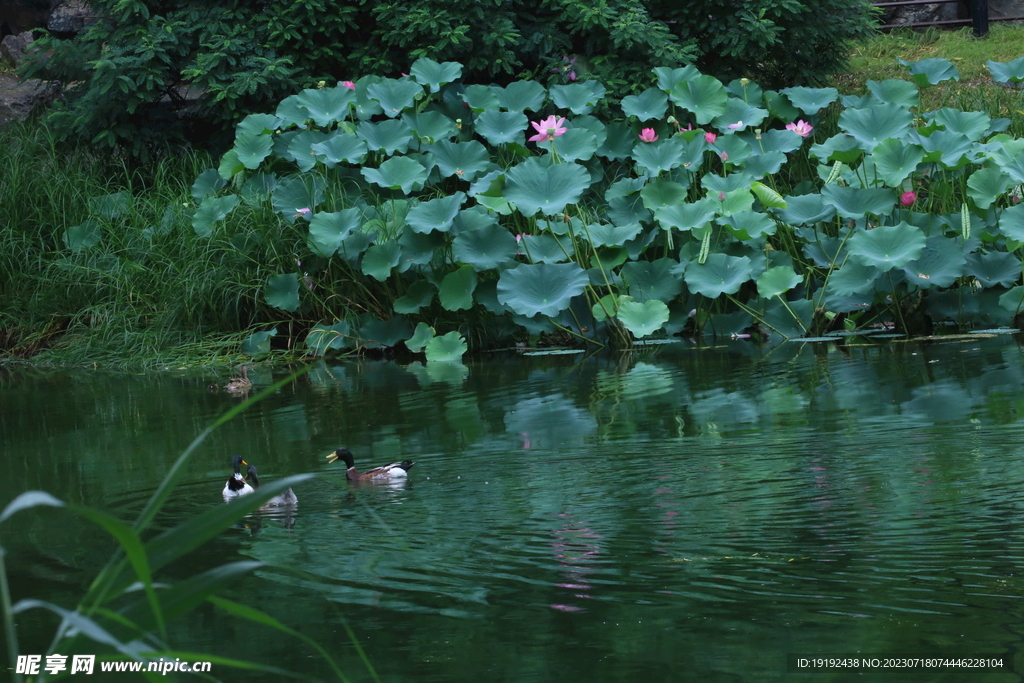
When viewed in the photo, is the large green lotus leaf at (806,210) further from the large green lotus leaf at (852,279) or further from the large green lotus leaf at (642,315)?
the large green lotus leaf at (642,315)

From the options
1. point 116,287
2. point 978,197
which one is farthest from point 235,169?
point 978,197

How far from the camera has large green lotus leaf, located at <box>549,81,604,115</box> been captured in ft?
27.8

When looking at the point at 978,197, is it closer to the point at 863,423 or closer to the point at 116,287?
the point at 863,423

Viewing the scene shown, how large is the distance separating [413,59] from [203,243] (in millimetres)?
2699

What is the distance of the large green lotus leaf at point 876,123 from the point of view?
25.4 ft

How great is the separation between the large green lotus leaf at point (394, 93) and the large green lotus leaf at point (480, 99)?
1.20ft

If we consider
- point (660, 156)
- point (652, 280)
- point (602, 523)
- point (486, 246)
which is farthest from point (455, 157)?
point (602, 523)

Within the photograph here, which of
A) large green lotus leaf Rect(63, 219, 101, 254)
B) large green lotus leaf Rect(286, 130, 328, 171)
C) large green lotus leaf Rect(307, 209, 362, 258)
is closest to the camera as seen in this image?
large green lotus leaf Rect(307, 209, 362, 258)

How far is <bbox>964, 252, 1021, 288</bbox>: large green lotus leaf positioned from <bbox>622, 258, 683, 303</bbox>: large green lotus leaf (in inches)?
71.0

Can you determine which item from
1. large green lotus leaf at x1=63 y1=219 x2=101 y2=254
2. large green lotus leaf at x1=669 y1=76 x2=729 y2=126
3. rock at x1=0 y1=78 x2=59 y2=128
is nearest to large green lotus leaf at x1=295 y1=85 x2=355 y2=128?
large green lotus leaf at x1=63 y1=219 x2=101 y2=254

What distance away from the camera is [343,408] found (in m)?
5.54

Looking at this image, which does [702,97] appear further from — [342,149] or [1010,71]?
[342,149]

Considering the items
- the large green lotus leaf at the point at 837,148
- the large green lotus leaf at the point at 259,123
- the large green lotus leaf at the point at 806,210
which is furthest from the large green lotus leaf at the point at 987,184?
the large green lotus leaf at the point at 259,123

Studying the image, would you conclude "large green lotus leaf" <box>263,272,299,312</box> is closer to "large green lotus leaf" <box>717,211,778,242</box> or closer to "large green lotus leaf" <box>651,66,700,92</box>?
"large green lotus leaf" <box>717,211,778,242</box>
